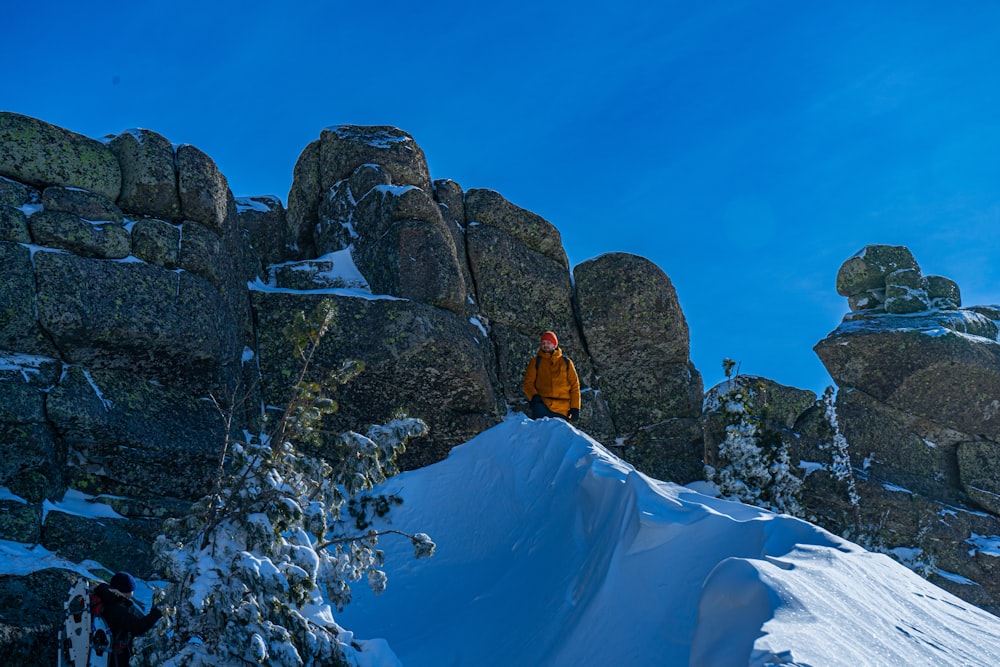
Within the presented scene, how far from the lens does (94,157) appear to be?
47.3 feet

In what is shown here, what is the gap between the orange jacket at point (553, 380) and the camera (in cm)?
1460

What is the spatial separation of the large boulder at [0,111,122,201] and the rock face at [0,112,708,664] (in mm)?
33

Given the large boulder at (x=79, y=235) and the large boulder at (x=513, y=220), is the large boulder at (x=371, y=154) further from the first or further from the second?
the large boulder at (x=79, y=235)

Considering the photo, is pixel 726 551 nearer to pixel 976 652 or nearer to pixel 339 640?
pixel 976 652

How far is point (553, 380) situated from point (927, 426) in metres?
11.6

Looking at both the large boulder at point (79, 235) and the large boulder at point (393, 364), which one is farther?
the large boulder at point (393, 364)

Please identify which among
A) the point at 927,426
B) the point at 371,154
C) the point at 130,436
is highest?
the point at 371,154

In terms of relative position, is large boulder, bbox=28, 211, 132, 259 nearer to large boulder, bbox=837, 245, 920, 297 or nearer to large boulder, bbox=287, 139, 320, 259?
large boulder, bbox=287, 139, 320, 259

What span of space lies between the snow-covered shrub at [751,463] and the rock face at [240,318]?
1.37 metres

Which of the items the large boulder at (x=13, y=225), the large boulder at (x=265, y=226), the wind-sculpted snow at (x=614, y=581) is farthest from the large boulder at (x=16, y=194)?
the wind-sculpted snow at (x=614, y=581)

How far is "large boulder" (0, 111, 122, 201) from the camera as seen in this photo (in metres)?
13.6

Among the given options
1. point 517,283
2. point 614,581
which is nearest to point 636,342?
point 517,283

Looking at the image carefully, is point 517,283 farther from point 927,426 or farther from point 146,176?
point 927,426

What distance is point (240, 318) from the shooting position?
622 inches
